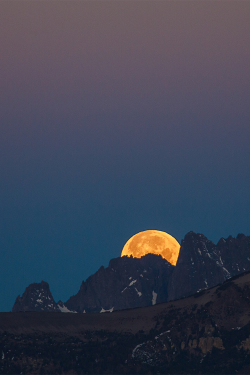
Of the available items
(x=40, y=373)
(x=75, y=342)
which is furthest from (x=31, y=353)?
(x=75, y=342)

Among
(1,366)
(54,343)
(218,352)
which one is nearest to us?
(1,366)

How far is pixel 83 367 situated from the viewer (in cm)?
17388

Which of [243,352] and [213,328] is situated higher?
[213,328]

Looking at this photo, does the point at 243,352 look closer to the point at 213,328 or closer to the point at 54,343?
the point at 213,328

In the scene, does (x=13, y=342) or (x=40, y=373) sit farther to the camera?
(x=13, y=342)

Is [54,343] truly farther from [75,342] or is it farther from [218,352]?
[218,352]

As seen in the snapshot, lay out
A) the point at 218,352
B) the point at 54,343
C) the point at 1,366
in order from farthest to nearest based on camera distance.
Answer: the point at 54,343
the point at 218,352
the point at 1,366

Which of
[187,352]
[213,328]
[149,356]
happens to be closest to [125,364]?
[149,356]

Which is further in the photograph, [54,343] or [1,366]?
[54,343]

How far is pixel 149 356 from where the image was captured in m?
180

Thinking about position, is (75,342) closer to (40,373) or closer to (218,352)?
(40,373)

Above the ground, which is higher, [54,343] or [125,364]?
[54,343]

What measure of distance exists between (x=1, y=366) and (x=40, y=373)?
41.4 feet

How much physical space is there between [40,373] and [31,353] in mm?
10575
